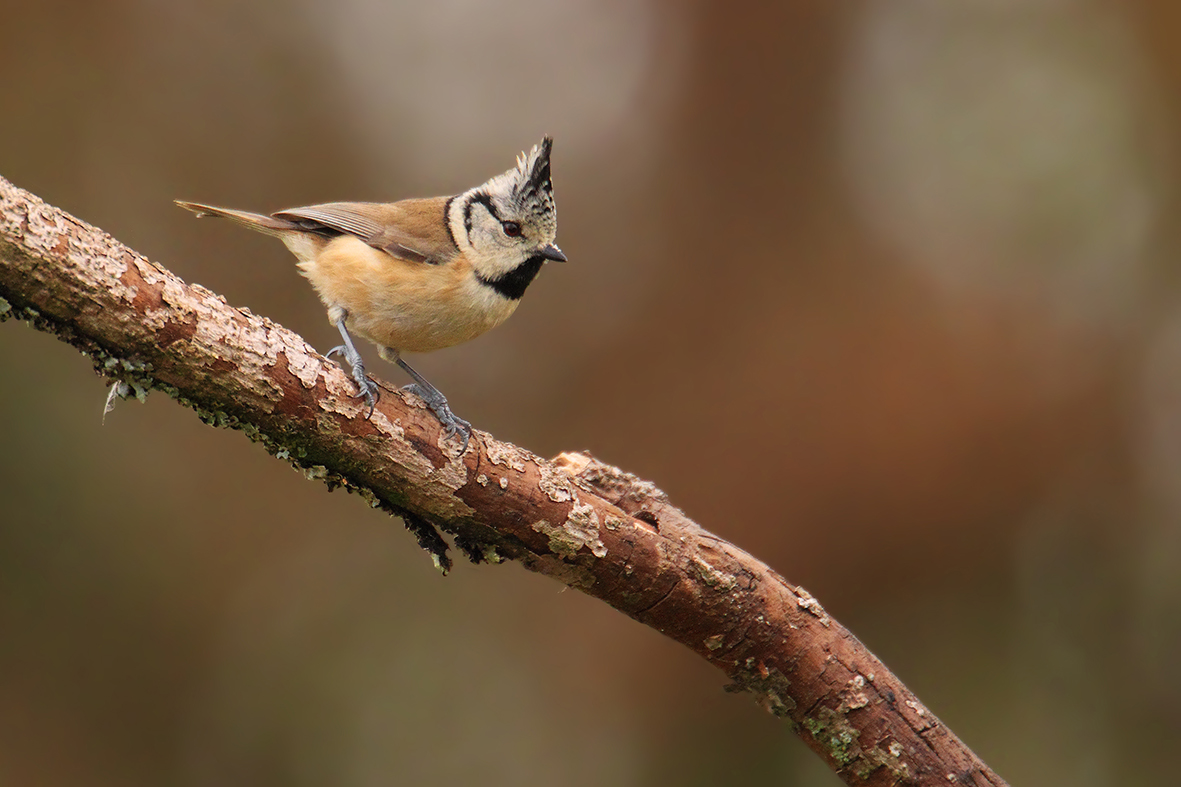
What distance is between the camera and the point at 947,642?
5.63m

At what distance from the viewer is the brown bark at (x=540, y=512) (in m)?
2.24

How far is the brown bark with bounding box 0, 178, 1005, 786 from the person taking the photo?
2.24 metres

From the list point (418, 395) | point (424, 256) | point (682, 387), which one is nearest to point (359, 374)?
point (418, 395)

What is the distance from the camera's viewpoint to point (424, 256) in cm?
352

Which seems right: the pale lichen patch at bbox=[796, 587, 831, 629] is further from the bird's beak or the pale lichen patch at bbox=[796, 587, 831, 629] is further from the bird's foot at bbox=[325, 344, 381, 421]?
the bird's beak

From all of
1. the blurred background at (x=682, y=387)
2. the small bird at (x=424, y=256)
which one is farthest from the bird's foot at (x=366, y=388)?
the blurred background at (x=682, y=387)

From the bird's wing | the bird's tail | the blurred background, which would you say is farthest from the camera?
the blurred background

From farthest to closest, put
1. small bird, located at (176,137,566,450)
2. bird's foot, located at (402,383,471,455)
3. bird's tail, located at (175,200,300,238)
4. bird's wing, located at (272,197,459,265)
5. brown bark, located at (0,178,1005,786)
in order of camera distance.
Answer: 1. bird's tail, located at (175,200,300,238)
2. bird's wing, located at (272,197,459,265)
3. small bird, located at (176,137,566,450)
4. bird's foot, located at (402,383,471,455)
5. brown bark, located at (0,178,1005,786)

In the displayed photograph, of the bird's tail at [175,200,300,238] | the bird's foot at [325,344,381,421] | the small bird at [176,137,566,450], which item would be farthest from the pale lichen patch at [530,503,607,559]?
the bird's tail at [175,200,300,238]

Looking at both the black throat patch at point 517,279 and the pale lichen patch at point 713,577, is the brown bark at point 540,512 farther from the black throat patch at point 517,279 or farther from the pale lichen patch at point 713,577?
the black throat patch at point 517,279

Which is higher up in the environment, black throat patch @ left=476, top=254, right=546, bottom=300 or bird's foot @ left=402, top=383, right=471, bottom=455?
black throat patch @ left=476, top=254, right=546, bottom=300

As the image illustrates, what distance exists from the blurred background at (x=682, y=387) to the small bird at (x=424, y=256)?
1992 millimetres

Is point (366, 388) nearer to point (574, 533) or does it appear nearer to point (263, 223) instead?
point (574, 533)

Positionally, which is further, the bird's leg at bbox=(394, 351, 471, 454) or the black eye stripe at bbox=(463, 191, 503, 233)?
the black eye stripe at bbox=(463, 191, 503, 233)
